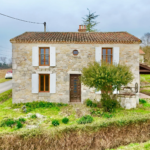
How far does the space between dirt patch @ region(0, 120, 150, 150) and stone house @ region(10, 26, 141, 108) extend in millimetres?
5205

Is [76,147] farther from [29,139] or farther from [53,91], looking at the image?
[53,91]

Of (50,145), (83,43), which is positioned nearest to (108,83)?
(83,43)

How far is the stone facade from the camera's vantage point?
10.5 m

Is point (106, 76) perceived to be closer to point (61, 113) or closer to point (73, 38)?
point (61, 113)

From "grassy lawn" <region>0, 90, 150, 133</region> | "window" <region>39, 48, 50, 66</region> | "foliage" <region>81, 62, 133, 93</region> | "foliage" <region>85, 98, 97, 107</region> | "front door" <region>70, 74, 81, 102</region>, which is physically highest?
"window" <region>39, 48, 50, 66</region>

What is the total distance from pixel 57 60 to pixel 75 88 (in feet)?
8.88

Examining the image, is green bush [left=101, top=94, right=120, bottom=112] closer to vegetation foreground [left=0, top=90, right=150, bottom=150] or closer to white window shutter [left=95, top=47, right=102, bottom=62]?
vegetation foreground [left=0, top=90, right=150, bottom=150]

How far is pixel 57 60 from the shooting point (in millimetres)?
10570

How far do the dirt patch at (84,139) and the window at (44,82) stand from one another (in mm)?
6270

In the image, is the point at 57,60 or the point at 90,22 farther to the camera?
the point at 90,22

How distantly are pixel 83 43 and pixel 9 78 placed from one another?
61.6 feet

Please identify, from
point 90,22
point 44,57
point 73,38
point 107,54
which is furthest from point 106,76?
point 90,22

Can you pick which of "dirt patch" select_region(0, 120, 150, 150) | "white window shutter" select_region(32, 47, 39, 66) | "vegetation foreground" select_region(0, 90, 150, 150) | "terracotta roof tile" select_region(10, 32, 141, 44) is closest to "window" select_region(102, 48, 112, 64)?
"terracotta roof tile" select_region(10, 32, 141, 44)

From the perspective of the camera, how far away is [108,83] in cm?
803
